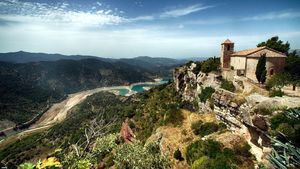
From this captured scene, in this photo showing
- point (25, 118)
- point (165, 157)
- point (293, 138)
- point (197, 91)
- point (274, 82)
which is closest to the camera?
point (293, 138)

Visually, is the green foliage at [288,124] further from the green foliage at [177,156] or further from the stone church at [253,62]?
the stone church at [253,62]

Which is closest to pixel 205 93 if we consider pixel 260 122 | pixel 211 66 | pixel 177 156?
pixel 211 66

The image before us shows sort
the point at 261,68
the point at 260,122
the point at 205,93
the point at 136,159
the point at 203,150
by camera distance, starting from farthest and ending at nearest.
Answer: the point at 205,93
the point at 261,68
the point at 203,150
the point at 136,159
the point at 260,122

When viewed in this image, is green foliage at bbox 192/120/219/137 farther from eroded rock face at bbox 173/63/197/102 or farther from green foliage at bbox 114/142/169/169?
eroded rock face at bbox 173/63/197/102

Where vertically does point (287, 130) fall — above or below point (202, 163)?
above

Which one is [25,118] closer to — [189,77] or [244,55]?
[189,77]

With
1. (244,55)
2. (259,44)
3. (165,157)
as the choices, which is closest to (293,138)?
(165,157)

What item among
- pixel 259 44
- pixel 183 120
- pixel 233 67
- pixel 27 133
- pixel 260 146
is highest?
pixel 259 44

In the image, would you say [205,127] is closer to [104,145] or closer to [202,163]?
[202,163]
